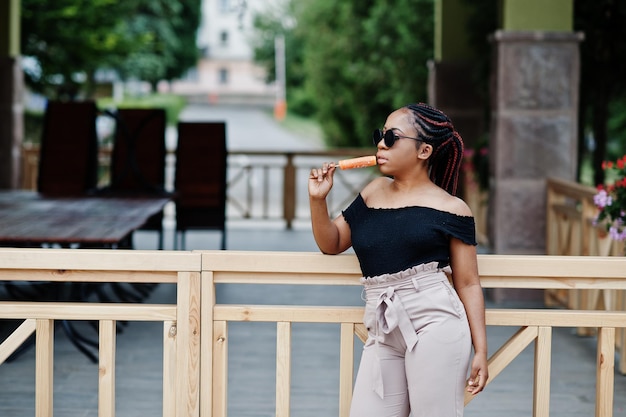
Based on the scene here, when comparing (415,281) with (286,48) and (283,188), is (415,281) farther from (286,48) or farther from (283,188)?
(286,48)

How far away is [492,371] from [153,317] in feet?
3.38

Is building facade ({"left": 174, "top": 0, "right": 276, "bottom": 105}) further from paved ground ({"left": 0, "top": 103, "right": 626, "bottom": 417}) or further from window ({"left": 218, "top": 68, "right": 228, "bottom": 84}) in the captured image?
paved ground ({"left": 0, "top": 103, "right": 626, "bottom": 417})

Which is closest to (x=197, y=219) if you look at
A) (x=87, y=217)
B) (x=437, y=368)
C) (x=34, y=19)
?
(x=87, y=217)

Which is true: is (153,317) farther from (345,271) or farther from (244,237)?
(244,237)

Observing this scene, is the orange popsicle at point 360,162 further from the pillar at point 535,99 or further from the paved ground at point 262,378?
the pillar at point 535,99

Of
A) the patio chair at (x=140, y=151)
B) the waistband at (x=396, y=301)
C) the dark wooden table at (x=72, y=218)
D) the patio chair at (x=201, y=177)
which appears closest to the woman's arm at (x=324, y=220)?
the waistband at (x=396, y=301)

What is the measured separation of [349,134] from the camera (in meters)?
27.3

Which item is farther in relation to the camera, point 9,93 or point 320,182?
point 9,93

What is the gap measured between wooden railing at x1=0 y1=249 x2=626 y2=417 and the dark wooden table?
1.98 meters

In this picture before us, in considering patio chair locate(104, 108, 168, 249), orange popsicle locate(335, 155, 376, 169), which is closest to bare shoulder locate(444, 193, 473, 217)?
orange popsicle locate(335, 155, 376, 169)

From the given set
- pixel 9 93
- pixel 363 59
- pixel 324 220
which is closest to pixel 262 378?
pixel 324 220

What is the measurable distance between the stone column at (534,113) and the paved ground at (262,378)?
A: 120cm

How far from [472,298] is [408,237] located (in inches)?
10.4

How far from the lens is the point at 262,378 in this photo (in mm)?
5047
